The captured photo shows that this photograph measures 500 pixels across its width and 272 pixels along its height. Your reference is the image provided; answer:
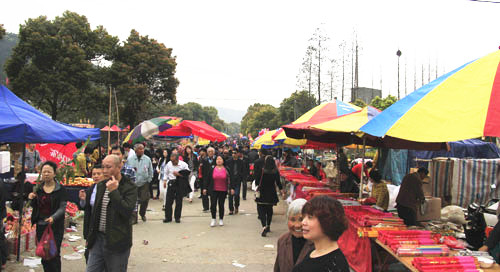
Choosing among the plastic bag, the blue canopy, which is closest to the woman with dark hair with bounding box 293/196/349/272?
the plastic bag

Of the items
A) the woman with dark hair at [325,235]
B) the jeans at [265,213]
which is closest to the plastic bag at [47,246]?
the woman with dark hair at [325,235]

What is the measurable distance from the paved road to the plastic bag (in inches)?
63.9

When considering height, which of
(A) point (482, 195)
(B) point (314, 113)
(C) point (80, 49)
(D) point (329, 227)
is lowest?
(A) point (482, 195)

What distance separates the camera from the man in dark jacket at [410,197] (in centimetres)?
698

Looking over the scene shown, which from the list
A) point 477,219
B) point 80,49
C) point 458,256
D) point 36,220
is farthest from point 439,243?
point 80,49

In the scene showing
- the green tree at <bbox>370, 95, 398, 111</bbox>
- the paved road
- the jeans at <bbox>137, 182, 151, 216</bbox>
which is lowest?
the paved road

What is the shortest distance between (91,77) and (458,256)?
2962 centimetres

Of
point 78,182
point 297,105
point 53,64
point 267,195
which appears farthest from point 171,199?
point 297,105

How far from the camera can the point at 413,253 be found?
4270 millimetres

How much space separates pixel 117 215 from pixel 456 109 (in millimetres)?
3530

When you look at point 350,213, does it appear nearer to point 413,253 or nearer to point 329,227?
point 413,253

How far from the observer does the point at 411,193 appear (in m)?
6.98

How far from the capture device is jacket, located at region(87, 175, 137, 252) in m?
3.86

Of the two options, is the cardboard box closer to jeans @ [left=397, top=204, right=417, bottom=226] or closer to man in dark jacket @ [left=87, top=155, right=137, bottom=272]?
jeans @ [left=397, top=204, right=417, bottom=226]
